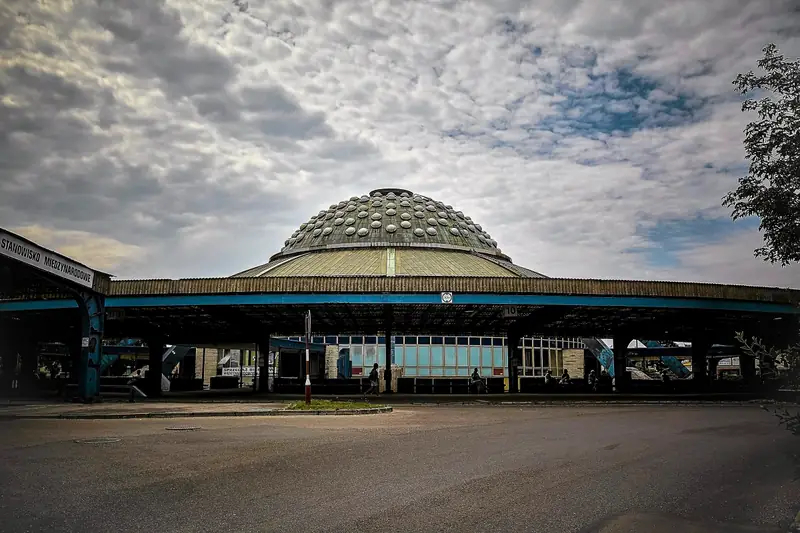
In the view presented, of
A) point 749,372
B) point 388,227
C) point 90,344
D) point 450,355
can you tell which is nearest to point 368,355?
point 450,355

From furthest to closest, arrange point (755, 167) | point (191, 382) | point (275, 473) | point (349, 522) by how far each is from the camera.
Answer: point (191, 382), point (755, 167), point (275, 473), point (349, 522)

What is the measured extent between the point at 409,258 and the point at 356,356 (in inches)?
779

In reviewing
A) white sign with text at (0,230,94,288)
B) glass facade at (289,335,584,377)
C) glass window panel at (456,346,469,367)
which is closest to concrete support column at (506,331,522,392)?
glass window panel at (456,346,469,367)

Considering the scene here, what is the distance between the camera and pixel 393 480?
28.9 ft

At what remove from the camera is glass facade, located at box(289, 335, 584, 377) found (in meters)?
64.0

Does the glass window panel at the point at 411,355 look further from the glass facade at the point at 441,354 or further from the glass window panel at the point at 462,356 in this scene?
the glass window panel at the point at 462,356

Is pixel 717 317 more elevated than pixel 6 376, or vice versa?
pixel 717 317

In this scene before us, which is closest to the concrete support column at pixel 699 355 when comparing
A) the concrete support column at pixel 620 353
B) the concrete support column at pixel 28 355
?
the concrete support column at pixel 620 353

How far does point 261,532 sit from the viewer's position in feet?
20.2

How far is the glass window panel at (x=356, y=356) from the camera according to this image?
217 feet

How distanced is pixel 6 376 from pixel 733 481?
140 feet

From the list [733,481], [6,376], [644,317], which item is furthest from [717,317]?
[6,376]

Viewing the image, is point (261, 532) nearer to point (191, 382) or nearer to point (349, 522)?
point (349, 522)

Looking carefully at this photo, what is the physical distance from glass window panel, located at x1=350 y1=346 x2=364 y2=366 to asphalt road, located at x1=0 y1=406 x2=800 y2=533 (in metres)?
50.6
